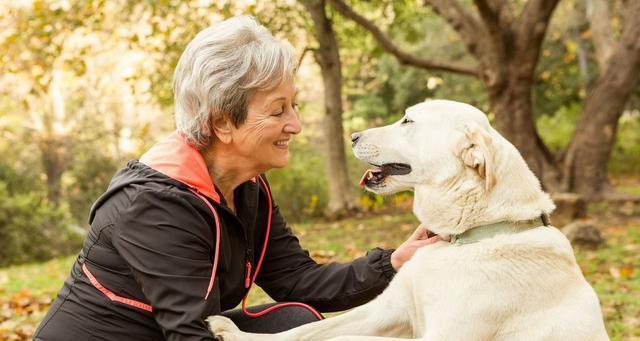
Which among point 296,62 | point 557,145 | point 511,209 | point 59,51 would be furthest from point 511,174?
point 557,145

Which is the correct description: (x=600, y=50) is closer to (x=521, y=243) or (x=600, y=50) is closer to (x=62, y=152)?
(x=521, y=243)

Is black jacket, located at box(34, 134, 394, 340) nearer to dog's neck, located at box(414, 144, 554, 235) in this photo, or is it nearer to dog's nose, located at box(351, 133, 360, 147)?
dog's nose, located at box(351, 133, 360, 147)

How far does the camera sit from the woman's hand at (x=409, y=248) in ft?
8.96

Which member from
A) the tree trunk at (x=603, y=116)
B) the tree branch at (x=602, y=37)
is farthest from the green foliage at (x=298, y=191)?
the tree branch at (x=602, y=37)

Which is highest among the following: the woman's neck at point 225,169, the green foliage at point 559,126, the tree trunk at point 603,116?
the woman's neck at point 225,169

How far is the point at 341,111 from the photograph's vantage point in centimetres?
1205

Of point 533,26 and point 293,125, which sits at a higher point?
point 533,26

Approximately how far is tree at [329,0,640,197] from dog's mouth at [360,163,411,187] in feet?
20.4

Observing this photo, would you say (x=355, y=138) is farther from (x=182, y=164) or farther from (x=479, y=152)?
(x=182, y=164)

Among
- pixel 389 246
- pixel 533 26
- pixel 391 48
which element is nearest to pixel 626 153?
pixel 533 26

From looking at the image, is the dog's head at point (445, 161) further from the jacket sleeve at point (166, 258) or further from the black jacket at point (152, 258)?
the jacket sleeve at point (166, 258)

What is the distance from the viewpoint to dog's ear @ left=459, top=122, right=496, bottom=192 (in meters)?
2.34

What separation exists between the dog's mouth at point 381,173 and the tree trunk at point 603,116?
7.18 meters

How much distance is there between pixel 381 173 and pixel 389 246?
19.6 feet
